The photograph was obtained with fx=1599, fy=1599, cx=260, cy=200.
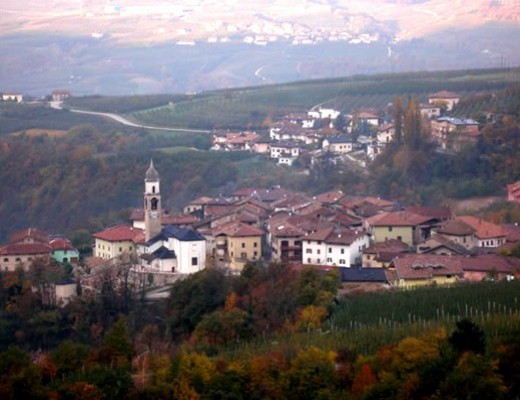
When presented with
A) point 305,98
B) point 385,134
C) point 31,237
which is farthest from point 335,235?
point 305,98

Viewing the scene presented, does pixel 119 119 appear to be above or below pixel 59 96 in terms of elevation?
below

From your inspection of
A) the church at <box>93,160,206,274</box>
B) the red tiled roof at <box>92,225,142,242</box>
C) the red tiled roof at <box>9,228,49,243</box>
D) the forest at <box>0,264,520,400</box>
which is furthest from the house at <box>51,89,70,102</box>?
the forest at <box>0,264,520,400</box>

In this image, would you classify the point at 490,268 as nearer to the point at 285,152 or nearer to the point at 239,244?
the point at 239,244

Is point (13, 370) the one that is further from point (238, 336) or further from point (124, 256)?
point (124, 256)

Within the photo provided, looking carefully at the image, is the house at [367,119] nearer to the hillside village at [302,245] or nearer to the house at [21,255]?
the hillside village at [302,245]

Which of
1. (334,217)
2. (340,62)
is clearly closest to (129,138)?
(334,217)

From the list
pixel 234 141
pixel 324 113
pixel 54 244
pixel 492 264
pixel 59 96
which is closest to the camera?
pixel 492 264
